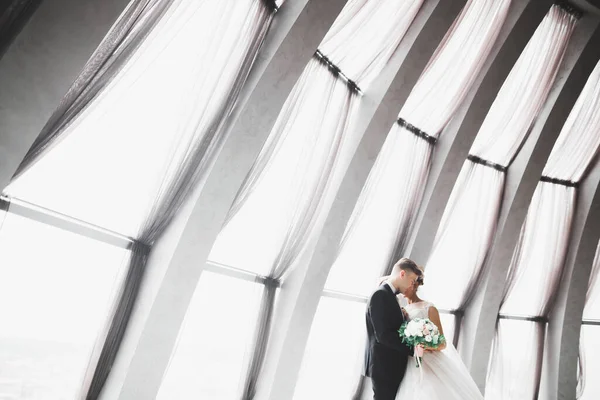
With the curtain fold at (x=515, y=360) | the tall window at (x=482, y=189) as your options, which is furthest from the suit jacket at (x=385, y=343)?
the curtain fold at (x=515, y=360)

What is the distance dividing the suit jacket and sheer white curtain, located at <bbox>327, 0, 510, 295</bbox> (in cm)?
237

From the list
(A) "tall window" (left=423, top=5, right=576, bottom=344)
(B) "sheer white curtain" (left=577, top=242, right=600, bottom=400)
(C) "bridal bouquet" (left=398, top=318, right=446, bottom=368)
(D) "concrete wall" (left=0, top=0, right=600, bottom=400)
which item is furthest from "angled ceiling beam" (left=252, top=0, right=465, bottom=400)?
(B) "sheer white curtain" (left=577, top=242, right=600, bottom=400)

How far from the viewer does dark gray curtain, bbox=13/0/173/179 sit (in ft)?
10.3

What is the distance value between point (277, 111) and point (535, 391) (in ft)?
29.8

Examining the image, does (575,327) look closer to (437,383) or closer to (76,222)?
(437,383)

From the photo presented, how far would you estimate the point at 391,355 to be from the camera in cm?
376

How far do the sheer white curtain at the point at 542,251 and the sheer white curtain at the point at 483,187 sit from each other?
1.27m

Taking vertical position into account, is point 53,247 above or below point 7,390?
above

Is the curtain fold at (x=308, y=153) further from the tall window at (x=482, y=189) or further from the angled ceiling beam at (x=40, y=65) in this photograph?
the tall window at (x=482, y=189)

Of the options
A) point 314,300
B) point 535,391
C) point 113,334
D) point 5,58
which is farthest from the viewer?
point 535,391

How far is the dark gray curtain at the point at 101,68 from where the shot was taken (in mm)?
3135

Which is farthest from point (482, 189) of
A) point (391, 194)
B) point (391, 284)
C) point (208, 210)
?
point (208, 210)

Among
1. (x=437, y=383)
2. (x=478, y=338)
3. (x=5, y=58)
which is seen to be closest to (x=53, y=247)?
(x=5, y=58)

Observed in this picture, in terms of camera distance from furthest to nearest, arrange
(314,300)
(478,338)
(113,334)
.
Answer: (478,338), (314,300), (113,334)
